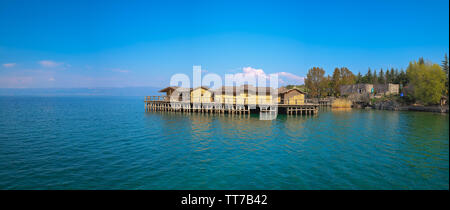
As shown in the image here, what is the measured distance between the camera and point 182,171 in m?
13.6

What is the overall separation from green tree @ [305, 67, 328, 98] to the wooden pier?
32.9 m

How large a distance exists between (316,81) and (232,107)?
154ft

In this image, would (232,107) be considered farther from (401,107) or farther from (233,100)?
(401,107)

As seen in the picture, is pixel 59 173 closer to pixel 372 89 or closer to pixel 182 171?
pixel 182 171

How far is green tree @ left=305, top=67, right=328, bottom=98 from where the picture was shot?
78.0 m

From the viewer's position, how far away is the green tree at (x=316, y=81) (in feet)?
256

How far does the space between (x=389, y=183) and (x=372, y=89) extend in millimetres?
74560

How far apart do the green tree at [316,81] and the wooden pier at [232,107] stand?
1295 inches

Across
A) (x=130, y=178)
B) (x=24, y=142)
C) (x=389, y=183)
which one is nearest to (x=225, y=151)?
(x=130, y=178)

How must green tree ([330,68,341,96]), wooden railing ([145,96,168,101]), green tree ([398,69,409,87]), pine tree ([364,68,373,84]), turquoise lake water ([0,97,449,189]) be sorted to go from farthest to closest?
pine tree ([364,68,373,84]) → green tree ([330,68,341,96]) → green tree ([398,69,409,87]) → wooden railing ([145,96,168,101]) → turquoise lake water ([0,97,449,189])

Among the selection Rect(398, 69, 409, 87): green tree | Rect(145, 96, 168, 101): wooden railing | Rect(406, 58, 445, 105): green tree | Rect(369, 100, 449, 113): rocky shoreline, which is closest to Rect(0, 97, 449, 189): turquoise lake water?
Rect(406, 58, 445, 105): green tree

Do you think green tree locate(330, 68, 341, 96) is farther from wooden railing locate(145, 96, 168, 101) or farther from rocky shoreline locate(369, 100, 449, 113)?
wooden railing locate(145, 96, 168, 101)

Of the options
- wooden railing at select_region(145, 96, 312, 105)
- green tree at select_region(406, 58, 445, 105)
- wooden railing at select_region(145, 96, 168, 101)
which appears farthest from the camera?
wooden railing at select_region(145, 96, 168, 101)

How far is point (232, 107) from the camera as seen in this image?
1766 inches
